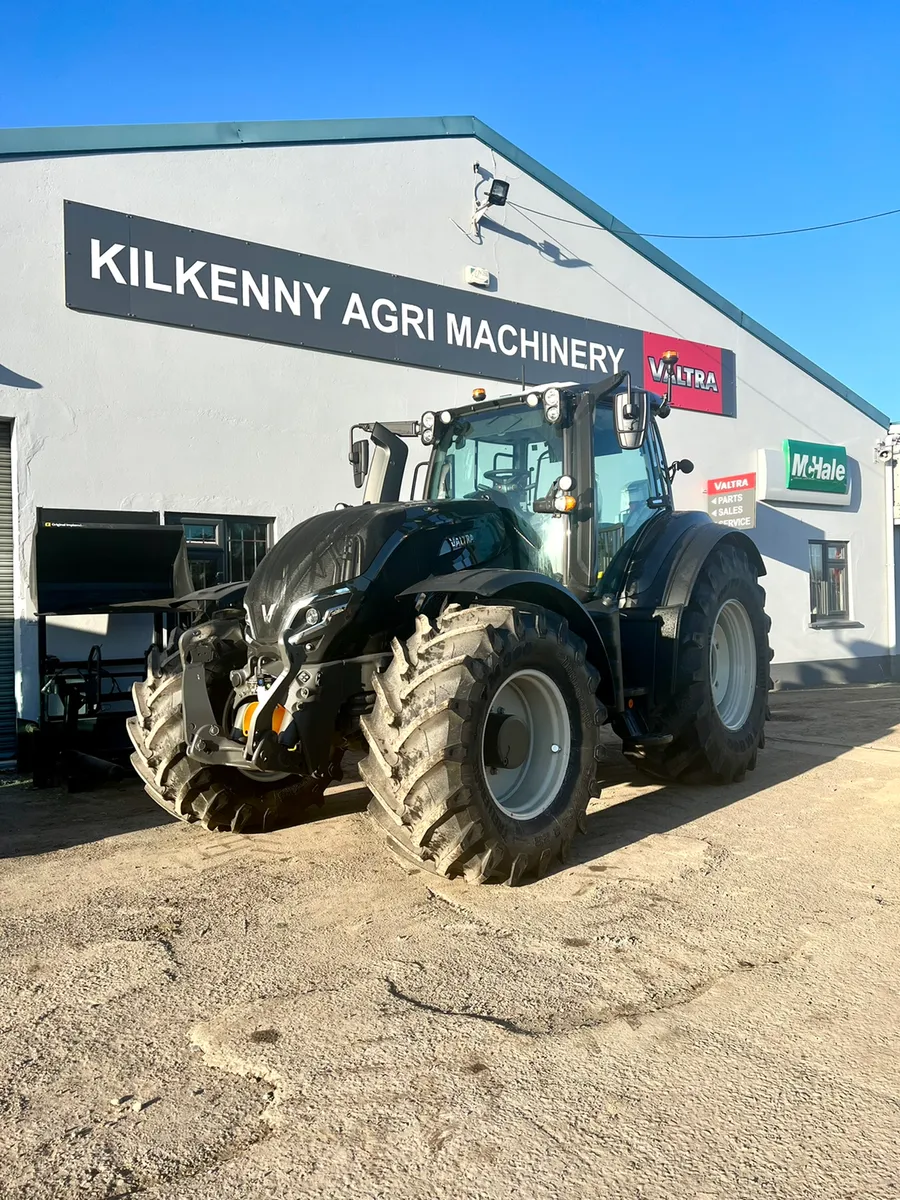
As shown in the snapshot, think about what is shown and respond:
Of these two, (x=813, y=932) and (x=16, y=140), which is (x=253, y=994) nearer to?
(x=813, y=932)

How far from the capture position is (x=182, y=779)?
14.7 feet

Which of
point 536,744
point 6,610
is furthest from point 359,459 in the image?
point 6,610

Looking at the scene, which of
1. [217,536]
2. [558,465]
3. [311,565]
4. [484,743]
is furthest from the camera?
[217,536]

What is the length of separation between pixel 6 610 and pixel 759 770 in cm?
630

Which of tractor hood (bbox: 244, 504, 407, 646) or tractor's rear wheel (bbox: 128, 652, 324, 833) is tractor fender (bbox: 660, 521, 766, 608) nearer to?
tractor hood (bbox: 244, 504, 407, 646)

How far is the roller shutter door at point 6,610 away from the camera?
760 centimetres

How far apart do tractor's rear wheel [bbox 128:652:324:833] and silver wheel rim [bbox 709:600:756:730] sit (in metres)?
3.04

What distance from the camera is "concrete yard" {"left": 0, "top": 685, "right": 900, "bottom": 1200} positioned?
2.06 m

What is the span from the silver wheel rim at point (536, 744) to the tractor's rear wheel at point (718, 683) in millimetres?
1403

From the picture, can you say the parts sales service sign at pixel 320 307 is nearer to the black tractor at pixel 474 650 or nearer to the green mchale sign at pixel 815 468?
the green mchale sign at pixel 815 468

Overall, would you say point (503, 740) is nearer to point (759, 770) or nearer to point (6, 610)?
point (759, 770)

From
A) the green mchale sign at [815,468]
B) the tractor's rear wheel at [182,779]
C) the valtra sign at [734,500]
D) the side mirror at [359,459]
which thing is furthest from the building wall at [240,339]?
the tractor's rear wheel at [182,779]

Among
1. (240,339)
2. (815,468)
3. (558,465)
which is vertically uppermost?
(240,339)

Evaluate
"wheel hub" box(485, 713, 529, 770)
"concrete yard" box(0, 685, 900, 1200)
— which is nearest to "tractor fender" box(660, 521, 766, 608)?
"concrete yard" box(0, 685, 900, 1200)
